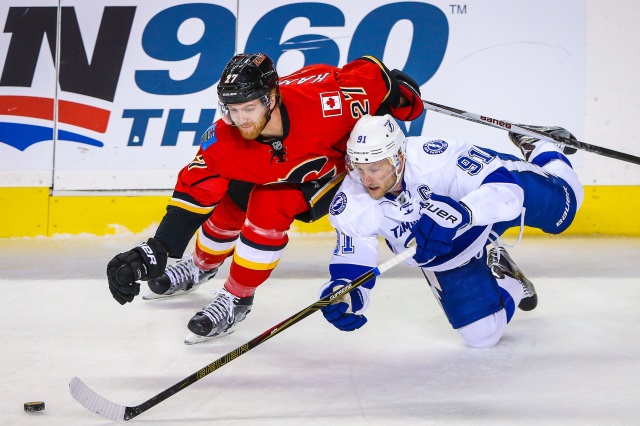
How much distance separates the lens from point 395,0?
5.32 meters

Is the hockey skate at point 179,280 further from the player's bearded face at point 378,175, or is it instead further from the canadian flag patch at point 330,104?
the player's bearded face at point 378,175

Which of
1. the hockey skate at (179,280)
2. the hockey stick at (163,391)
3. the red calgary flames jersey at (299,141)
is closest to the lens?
the hockey stick at (163,391)

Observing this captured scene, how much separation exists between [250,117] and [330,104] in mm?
340

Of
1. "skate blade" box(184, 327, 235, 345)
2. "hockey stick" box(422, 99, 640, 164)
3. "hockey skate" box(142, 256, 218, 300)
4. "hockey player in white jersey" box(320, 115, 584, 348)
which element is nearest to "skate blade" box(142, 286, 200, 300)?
"hockey skate" box(142, 256, 218, 300)

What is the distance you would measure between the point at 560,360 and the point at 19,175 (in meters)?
3.22

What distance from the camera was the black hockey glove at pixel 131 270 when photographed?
3.22 meters

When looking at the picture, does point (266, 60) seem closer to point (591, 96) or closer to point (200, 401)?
point (200, 401)

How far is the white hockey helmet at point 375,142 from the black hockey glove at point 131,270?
752 millimetres

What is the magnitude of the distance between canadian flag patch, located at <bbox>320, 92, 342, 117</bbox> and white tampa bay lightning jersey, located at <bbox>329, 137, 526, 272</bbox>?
260 millimetres

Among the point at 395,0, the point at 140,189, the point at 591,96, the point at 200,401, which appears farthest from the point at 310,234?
the point at 200,401

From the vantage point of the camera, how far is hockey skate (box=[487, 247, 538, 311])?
11.6ft

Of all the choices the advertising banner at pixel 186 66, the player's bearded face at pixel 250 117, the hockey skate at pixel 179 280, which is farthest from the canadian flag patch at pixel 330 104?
the advertising banner at pixel 186 66

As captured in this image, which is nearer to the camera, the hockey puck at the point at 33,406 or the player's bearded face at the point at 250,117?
the hockey puck at the point at 33,406

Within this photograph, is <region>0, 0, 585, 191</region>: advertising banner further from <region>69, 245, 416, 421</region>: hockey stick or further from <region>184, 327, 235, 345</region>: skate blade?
<region>69, 245, 416, 421</region>: hockey stick
